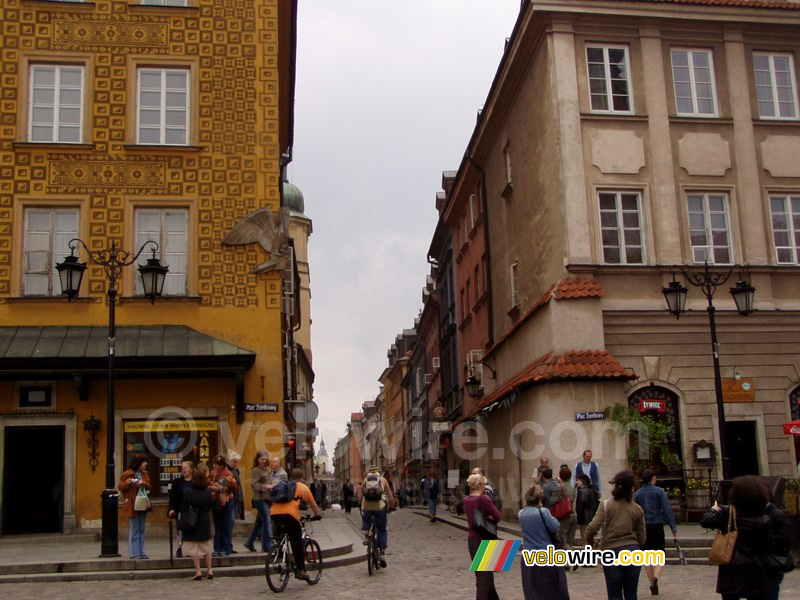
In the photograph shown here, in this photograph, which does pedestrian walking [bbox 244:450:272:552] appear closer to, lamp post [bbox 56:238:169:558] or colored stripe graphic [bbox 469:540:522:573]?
lamp post [bbox 56:238:169:558]

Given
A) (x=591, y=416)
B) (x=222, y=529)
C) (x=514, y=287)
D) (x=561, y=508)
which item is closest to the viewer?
(x=561, y=508)

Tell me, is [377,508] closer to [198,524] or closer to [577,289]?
[198,524]

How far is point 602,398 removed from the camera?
2139 centimetres

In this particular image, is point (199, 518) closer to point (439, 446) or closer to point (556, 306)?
point (556, 306)

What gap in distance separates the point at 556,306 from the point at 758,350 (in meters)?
5.03

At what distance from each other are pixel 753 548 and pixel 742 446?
1595 centimetres

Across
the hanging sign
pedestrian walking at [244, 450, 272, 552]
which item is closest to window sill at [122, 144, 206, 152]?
pedestrian walking at [244, 450, 272, 552]

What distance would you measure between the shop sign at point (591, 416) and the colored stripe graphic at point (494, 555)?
10.4 metres

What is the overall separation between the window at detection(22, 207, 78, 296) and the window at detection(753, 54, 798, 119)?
17.1 meters

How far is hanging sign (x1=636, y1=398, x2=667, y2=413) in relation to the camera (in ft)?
72.8

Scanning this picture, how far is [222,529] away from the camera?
57.0ft

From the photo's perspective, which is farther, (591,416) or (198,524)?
(591,416)

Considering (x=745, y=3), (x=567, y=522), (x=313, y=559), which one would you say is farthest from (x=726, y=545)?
(x=745, y=3)

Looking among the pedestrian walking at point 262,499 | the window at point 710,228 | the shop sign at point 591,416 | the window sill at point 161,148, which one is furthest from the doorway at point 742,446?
the window sill at point 161,148
